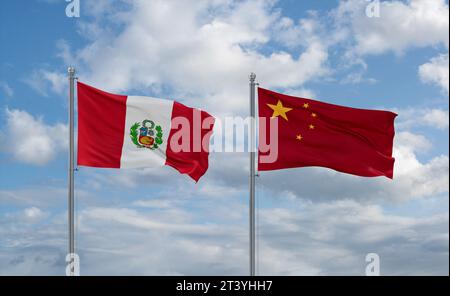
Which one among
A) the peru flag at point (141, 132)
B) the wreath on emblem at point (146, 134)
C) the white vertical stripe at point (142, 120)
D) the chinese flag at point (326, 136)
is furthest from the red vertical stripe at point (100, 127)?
the chinese flag at point (326, 136)

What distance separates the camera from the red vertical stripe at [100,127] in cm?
1941

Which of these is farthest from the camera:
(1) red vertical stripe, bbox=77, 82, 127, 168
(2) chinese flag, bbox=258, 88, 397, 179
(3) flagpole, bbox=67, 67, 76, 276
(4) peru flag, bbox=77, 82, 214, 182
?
(2) chinese flag, bbox=258, 88, 397, 179

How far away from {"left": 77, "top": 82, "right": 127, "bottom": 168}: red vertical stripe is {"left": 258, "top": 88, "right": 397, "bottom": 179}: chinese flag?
13.3 feet

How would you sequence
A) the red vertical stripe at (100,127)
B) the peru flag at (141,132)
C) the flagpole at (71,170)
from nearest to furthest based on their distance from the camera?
1. the flagpole at (71,170)
2. the red vertical stripe at (100,127)
3. the peru flag at (141,132)

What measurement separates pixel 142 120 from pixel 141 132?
0.35 m

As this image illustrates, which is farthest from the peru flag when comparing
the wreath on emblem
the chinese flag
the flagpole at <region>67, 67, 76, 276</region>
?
the chinese flag

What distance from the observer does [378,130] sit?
20734mm

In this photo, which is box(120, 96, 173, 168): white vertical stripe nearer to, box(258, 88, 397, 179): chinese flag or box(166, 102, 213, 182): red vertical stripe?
box(166, 102, 213, 182): red vertical stripe

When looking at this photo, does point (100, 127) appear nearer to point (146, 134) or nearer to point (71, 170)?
point (146, 134)

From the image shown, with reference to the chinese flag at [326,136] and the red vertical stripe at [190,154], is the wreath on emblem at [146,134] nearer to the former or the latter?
the red vertical stripe at [190,154]

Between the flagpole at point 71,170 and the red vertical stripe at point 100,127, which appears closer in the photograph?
the flagpole at point 71,170

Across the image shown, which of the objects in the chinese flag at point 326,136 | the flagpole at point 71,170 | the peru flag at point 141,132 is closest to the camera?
the flagpole at point 71,170

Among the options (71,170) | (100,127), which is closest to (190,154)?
(100,127)

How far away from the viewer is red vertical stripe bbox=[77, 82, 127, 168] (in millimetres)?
19406
